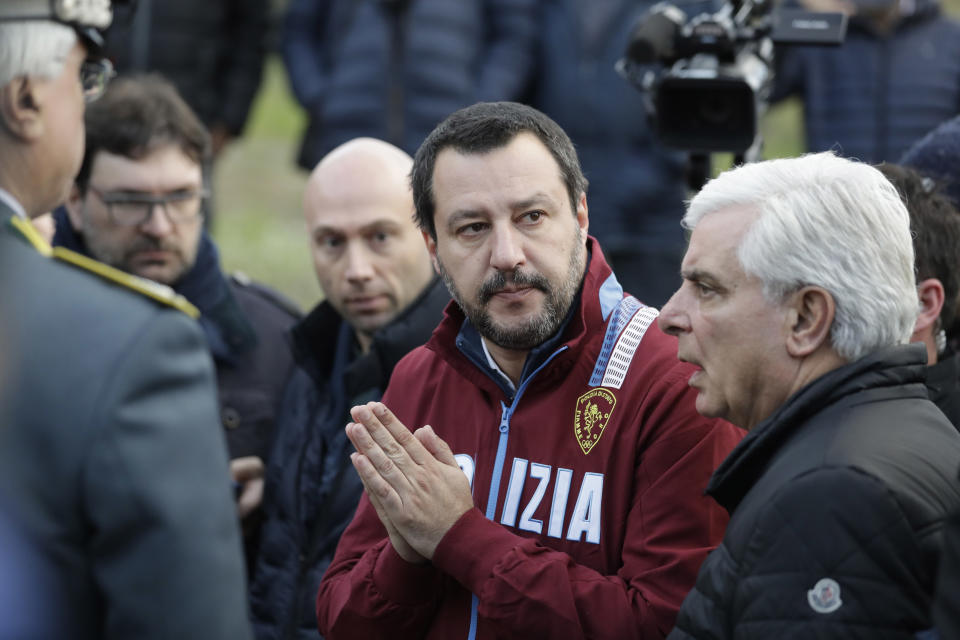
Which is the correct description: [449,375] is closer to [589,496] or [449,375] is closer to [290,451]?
[589,496]

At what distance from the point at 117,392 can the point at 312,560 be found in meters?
1.99

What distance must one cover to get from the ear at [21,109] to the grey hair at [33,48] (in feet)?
0.04

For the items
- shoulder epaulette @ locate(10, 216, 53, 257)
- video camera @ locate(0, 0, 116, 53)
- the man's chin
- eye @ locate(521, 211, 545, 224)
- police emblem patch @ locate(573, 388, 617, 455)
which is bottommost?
the man's chin

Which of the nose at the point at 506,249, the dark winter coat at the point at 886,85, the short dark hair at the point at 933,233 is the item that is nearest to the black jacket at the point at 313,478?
the nose at the point at 506,249

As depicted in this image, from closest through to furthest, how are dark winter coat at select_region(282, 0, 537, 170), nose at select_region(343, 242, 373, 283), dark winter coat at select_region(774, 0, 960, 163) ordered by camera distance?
nose at select_region(343, 242, 373, 283) → dark winter coat at select_region(774, 0, 960, 163) → dark winter coat at select_region(282, 0, 537, 170)

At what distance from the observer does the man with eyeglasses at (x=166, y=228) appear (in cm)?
424

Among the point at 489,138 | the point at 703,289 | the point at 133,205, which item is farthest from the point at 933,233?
the point at 133,205

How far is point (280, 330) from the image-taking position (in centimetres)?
438

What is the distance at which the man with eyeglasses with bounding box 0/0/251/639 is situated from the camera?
1.63 metres

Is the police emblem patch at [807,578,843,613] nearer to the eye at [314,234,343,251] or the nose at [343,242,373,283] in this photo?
the nose at [343,242,373,283]

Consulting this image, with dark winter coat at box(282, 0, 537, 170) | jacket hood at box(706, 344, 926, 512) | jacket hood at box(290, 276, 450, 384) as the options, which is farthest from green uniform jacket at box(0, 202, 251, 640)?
dark winter coat at box(282, 0, 537, 170)

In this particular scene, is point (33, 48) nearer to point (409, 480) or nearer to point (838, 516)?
point (409, 480)

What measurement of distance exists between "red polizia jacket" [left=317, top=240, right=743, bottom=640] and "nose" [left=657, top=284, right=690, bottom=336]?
14 centimetres

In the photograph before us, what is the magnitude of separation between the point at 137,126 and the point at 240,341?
83 cm
